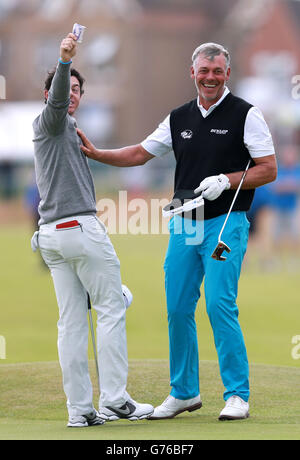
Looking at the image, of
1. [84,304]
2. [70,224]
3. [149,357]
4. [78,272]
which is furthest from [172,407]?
[149,357]

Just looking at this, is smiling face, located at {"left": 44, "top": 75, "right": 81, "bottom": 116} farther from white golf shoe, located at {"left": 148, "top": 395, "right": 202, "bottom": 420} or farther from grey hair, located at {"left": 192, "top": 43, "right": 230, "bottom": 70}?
white golf shoe, located at {"left": 148, "top": 395, "right": 202, "bottom": 420}

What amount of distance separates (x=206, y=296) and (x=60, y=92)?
168cm

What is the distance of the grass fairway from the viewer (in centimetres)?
561

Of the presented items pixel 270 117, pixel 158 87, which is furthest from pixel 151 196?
pixel 158 87

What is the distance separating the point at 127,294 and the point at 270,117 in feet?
167

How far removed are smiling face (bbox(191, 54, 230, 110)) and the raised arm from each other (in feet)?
3.21

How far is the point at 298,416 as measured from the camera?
645 cm

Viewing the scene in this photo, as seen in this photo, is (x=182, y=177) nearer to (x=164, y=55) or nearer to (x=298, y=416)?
(x=298, y=416)

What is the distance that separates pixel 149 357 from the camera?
11.2 metres

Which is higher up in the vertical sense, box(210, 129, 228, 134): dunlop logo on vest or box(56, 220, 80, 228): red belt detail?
box(210, 129, 228, 134): dunlop logo on vest

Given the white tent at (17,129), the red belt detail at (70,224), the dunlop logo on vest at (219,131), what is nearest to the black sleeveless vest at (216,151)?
the dunlop logo on vest at (219,131)

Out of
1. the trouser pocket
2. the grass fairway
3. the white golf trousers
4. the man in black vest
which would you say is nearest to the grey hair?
the man in black vest

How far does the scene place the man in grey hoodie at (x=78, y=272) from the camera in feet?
19.9

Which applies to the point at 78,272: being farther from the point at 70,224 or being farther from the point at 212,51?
the point at 212,51
